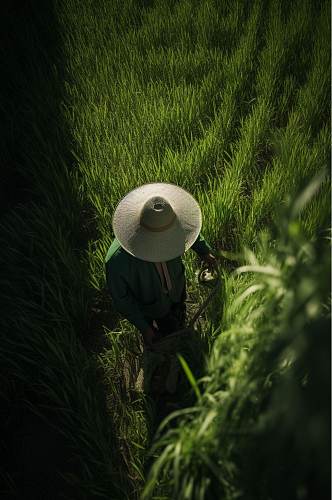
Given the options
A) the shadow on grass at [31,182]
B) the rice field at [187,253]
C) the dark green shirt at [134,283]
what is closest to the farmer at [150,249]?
the dark green shirt at [134,283]

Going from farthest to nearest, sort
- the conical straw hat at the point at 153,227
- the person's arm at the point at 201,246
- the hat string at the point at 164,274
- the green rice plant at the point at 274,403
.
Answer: the person's arm at the point at 201,246 → the hat string at the point at 164,274 → the conical straw hat at the point at 153,227 → the green rice plant at the point at 274,403

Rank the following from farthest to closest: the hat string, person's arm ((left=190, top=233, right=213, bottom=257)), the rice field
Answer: person's arm ((left=190, top=233, right=213, bottom=257)) < the hat string < the rice field

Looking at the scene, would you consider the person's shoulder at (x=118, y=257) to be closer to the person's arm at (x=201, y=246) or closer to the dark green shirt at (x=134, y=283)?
the dark green shirt at (x=134, y=283)

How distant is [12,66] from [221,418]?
10.9 ft

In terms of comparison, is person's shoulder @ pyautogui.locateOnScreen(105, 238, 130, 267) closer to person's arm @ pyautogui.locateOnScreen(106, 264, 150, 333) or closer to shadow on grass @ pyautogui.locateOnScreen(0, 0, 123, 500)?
person's arm @ pyautogui.locateOnScreen(106, 264, 150, 333)

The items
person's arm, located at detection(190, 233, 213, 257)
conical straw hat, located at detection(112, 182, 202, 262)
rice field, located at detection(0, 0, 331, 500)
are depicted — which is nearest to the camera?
rice field, located at detection(0, 0, 331, 500)

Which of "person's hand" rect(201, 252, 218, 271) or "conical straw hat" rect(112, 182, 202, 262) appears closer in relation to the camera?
"conical straw hat" rect(112, 182, 202, 262)

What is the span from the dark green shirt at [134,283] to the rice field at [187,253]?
0.71ft

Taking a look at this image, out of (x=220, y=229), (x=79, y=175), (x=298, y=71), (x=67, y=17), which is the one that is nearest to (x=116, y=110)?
(x=79, y=175)

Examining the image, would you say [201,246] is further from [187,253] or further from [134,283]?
[134,283]

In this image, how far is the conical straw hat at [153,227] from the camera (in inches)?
49.5

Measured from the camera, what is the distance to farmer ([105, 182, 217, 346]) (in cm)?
127

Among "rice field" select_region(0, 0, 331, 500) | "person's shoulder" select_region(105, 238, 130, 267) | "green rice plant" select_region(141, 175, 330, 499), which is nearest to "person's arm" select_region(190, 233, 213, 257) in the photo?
"rice field" select_region(0, 0, 331, 500)

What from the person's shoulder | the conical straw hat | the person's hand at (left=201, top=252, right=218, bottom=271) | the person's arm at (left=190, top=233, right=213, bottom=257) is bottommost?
the person's hand at (left=201, top=252, right=218, bottom=271)
